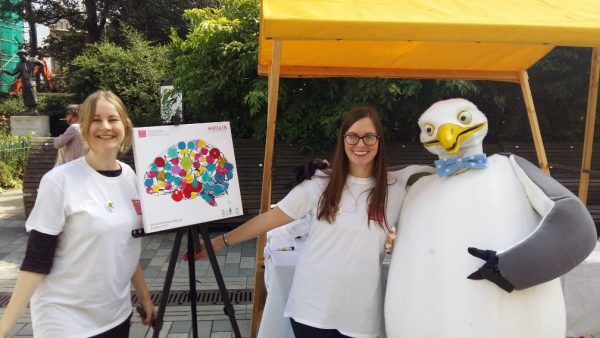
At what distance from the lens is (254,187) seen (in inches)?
228

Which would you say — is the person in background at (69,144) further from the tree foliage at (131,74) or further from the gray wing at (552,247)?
the gray wing at (552,247)

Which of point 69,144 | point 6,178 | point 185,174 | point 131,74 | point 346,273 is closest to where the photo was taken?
point 346,273

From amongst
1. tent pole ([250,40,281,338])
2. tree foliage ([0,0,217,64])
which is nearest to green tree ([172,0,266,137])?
tent pole ([250,40,281,338])

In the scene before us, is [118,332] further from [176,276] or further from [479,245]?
[176,276]

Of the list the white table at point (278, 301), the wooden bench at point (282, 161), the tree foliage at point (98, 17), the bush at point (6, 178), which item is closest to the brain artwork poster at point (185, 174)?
the white table at point (278, 301)

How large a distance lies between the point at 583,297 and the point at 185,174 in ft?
7.29

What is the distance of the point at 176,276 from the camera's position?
4.40 m

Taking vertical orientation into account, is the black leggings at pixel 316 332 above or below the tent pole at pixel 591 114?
below

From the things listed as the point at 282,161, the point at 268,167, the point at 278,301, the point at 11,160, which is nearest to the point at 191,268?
the point at 278,301

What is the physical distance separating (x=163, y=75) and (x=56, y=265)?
27.6 feet

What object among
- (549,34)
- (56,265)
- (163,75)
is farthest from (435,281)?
(163,75)

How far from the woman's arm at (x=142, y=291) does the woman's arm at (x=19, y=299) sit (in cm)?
44

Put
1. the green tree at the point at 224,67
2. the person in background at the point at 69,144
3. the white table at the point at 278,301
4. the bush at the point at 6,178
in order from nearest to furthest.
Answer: the white table at the point at 278,301
the person in background at the point at 69,144
the green tree at the point at 224,67
the bush at the point at 6,178

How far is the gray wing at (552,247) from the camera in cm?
159
